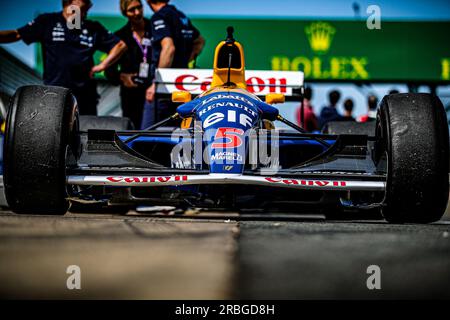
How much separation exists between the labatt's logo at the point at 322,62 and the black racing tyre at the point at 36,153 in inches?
359

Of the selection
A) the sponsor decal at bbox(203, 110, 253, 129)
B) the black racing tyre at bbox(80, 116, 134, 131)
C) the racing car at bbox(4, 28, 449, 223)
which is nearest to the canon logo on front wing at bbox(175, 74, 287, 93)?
the black racing tyre at bbox(80, 116, 134, 131)

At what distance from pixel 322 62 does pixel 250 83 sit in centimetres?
668

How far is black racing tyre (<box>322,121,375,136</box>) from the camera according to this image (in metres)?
5.27

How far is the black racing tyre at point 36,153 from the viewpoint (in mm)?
3459

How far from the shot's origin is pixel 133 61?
22.6 feet

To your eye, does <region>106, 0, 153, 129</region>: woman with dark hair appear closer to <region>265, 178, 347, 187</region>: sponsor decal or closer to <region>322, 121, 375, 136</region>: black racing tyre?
<region>322, 121, 375, 136</region>: black racing tyre

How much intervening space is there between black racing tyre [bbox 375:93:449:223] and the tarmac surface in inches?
6.0

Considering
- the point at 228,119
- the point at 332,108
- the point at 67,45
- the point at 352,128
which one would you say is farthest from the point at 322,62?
the point at 228,119

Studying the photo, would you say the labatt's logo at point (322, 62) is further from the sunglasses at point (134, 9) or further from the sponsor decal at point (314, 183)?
the sponsor decal at point (314, 183)

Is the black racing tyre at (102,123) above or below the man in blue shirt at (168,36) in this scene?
below

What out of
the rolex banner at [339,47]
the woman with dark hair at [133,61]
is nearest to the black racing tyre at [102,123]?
the woman with dark hair at [133,61]

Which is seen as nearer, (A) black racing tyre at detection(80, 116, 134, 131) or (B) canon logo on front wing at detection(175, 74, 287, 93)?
(A) black racing tyre at detection(80, 116, 134, 131)
